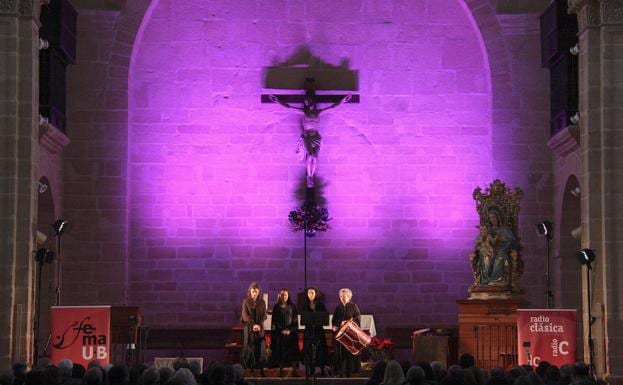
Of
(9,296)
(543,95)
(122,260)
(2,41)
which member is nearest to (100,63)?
(122,260)

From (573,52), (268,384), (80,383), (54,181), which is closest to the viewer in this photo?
(80,383)

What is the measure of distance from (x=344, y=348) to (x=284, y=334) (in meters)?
1.10

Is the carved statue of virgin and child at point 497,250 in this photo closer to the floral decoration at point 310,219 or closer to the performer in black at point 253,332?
the performer in black at point 253,332

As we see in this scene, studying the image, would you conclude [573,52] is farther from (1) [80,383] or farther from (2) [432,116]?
(1) [80,383]

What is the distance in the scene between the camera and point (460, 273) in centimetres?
2322

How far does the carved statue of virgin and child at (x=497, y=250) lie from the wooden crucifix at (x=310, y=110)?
4.29 meters

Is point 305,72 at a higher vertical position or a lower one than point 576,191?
higher

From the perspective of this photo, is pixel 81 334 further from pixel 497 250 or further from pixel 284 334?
pixel 497 250

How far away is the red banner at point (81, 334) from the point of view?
1633cm

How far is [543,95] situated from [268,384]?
8805 millimetres

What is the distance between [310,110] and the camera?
2295 cm

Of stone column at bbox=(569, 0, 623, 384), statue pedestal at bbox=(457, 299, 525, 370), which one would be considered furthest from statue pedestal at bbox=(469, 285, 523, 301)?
stone column at bbox=(569, 0, 623, 384)

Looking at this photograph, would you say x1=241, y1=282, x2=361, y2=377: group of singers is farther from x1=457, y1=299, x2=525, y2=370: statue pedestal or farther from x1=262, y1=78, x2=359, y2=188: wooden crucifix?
x1=262, y1=78, x2=359, y2=188: wooden crucifix

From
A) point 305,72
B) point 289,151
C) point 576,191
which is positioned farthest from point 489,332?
point 305,72
